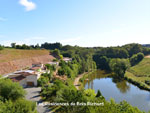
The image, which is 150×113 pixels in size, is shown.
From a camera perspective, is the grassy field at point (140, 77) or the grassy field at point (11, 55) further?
the grassy field at point (11, 55)

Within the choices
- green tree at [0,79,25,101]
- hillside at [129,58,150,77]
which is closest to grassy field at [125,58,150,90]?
hillside at [129,58,150,77]

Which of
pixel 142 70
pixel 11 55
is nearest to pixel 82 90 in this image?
pixel 11 55

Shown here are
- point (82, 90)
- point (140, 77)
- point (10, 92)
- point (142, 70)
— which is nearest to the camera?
point (10, 92)

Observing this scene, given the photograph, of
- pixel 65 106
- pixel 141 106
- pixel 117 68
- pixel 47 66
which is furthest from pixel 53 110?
pixel 117 68

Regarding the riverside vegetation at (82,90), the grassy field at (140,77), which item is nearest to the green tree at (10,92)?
the riverside vegetation at (82,90)

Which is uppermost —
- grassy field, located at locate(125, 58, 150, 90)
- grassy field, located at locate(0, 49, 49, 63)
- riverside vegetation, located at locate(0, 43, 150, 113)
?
grassy field, located at locate(0, 49, 49, 63)

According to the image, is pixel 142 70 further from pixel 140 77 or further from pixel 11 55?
pixel 11 55

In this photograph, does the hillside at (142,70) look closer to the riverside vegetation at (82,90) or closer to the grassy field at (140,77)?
the grassy field at (140,77)

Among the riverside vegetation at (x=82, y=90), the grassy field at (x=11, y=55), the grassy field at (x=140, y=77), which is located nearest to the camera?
the riverside vegetation at (x=82, y=90)

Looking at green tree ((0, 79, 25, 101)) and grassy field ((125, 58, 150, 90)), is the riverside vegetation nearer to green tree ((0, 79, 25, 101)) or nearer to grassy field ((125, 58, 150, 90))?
green tree ((0, 79, 25, 101))

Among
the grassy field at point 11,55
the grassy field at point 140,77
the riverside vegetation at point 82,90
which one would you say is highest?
the grassy field at point 11,55

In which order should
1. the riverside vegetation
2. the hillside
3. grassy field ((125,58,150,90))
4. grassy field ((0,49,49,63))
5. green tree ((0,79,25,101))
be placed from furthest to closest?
the hillside
grassy field ((0,49,49,63))
grassy field ((125,58,150,90))
green tree ((0,79,25,101))
the riverside vegetation
